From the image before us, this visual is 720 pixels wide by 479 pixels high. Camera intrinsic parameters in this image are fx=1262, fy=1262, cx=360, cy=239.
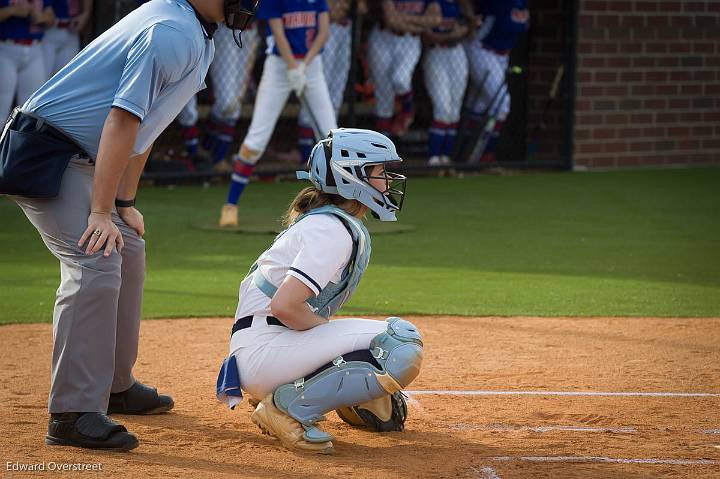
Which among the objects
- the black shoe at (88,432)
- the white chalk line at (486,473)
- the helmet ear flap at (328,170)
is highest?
the helmet ear flap at (328,170)

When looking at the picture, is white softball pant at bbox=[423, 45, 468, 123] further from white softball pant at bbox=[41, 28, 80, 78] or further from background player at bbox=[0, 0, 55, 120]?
background player at bbox=[0, 0, 55, 120]

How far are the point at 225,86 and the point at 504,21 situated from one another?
11.0 feet

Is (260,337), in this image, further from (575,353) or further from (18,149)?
(575,353)

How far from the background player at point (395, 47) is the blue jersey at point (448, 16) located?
0.40ft

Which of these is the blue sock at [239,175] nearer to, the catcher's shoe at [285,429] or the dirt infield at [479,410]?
the dirt infield at [479,410]

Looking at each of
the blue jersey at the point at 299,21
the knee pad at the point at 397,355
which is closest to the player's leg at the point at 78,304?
the knee pad at the point at 397,355

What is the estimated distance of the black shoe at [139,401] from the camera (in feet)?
15.9

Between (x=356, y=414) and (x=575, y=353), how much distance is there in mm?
1784

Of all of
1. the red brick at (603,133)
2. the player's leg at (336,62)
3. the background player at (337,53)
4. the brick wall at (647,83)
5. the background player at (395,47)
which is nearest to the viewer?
the background player at (337,53)

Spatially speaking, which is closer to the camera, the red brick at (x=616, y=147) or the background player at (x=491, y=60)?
the background player at (x=491, y=60)

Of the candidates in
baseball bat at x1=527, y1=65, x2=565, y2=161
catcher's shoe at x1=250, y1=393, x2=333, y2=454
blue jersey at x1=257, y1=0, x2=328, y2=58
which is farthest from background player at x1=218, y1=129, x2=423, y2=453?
baseball bat at x1=527, y1=65, x2=565, y2=161

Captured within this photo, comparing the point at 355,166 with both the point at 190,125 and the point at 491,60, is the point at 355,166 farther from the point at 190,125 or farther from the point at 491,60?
the point at 491,60

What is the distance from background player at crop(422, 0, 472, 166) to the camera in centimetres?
1408

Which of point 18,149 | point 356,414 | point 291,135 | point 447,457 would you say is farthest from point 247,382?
point 291,135
